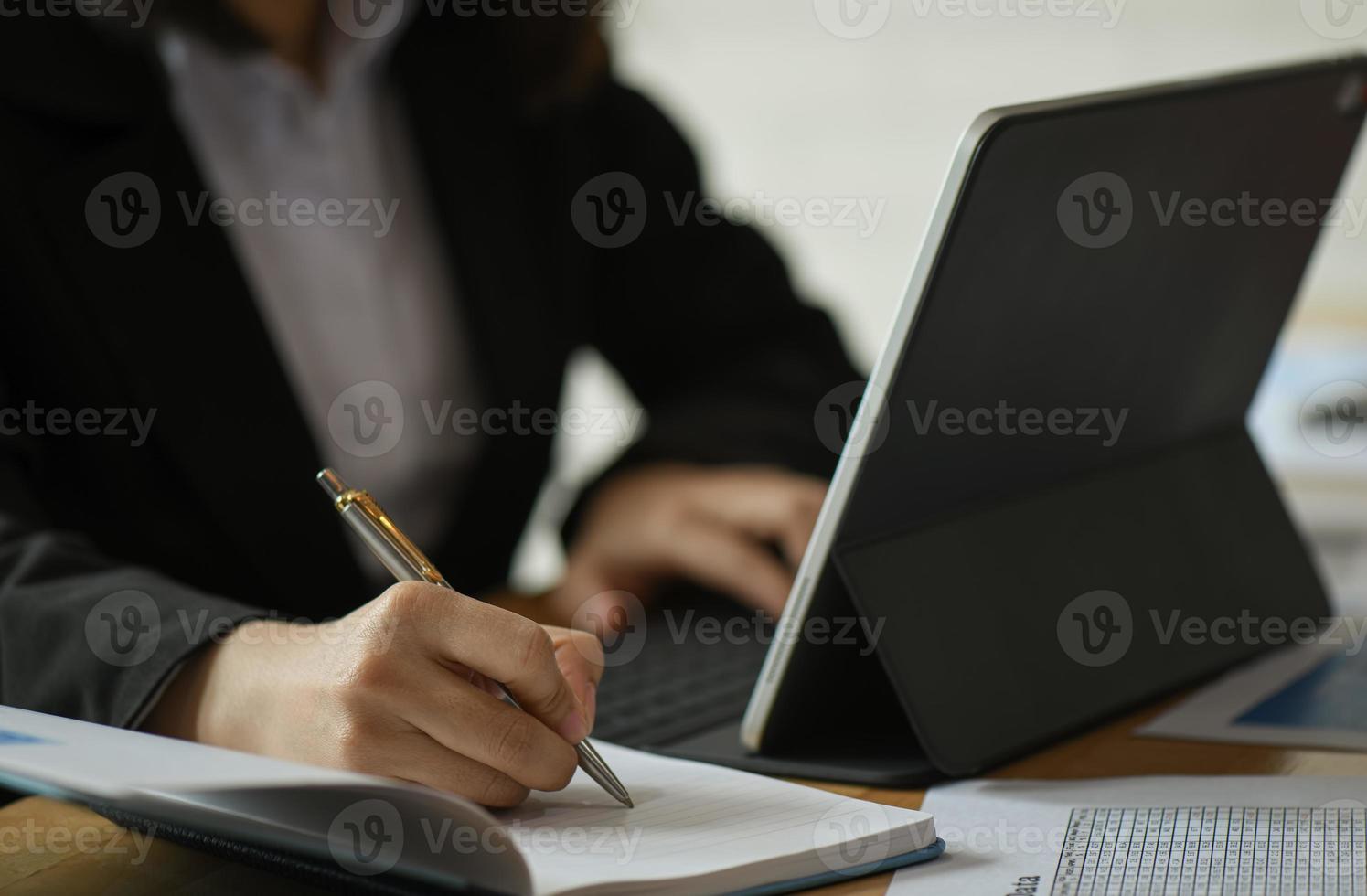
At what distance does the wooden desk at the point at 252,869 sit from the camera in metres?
0.54

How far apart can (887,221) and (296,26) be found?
1499 mm

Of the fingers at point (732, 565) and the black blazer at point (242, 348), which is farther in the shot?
the fingers at point (732, 565)

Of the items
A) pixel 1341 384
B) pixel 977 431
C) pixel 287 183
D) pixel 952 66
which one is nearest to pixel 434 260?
pixel 287 183

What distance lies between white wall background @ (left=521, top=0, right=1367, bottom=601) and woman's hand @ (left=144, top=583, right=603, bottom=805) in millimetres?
1601

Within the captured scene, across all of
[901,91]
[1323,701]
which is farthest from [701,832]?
[901,91]

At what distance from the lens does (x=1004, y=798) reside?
61 centimetres

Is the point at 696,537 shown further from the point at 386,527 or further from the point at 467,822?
the point at 467,822

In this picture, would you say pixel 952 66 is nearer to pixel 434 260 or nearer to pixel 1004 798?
pixel 434 260

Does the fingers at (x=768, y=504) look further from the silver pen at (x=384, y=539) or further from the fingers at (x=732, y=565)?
the silver pen at (x=384, y=539)

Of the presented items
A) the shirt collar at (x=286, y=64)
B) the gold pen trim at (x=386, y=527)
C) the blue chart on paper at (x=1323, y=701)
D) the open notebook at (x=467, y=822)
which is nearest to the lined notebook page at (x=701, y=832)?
the open notebook at (x=467, y=822)

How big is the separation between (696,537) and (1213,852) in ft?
Result: 1.63

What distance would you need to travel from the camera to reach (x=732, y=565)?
0.94 meters

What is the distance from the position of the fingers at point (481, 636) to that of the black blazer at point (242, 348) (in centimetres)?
14

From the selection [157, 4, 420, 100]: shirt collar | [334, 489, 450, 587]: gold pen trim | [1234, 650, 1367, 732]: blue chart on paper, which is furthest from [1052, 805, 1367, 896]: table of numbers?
[157, 4, 420, 100]: shirt collar
